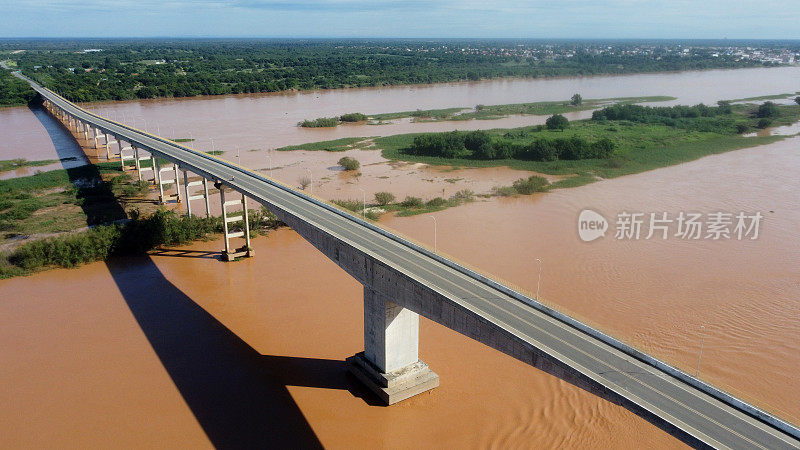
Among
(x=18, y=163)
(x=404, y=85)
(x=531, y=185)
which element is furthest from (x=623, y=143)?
(x=404, y=85)

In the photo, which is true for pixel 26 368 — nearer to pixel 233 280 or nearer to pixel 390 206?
pixel 233 280

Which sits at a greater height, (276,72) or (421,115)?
(276,72)

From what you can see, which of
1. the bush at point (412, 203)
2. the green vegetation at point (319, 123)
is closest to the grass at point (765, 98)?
the green vegetation at point (319, 123)

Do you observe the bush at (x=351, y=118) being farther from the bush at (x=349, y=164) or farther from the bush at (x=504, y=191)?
the bush at (x=504, y=191)

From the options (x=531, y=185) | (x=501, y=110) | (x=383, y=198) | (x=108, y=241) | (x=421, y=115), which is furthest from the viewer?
(x=501, y=110)

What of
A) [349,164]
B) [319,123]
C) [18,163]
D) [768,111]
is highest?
[768,111]

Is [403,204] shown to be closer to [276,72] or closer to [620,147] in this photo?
[620,147]
